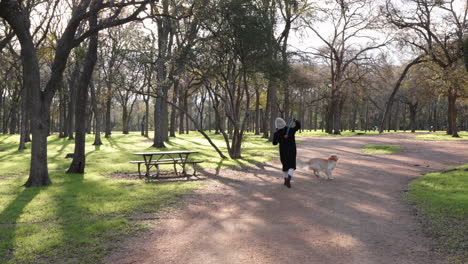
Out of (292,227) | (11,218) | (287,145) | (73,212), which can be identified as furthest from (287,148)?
(11,218)

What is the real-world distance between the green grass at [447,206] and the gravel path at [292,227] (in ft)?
0.87

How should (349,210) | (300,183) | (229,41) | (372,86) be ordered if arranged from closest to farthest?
(349,210) → (300,183) → (229,41) → (372,86)

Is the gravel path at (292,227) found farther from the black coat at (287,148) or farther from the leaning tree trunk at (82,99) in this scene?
the leaning tree trunk at (82,99)

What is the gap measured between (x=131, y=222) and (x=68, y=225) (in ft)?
3.52

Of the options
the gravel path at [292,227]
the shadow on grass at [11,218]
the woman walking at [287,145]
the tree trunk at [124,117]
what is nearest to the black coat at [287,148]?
the woman walking at [287,145]

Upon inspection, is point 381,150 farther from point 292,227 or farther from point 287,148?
point 292,227

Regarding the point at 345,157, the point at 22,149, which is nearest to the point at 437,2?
the point at 345,157

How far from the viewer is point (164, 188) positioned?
10125 mm

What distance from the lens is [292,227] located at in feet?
19.5

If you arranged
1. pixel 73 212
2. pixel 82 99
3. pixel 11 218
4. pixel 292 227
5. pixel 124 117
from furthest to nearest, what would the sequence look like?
pixel 124 117 < pixel 82 99 < pixel 73 212 < pixel 11 218 < pixel 292 227

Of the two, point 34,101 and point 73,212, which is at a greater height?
point 34,101

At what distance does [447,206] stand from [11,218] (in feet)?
27.6

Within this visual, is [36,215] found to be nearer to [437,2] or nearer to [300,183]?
[300,183]

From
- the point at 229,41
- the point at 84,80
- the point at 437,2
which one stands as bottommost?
the point at 84,80
